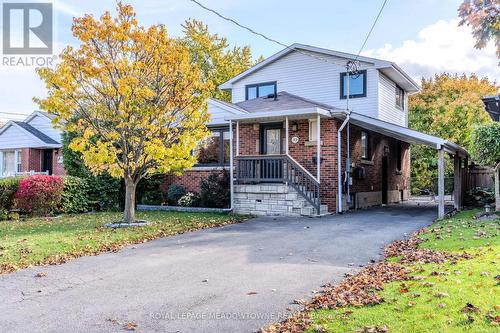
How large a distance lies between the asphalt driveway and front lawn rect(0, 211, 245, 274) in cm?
52

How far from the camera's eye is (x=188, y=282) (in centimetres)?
625

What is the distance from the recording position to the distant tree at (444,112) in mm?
27344

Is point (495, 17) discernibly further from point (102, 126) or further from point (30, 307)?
point (102, 126)

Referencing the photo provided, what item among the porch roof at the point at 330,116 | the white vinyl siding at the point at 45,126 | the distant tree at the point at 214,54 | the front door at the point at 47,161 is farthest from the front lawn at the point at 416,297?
the distant tree at the point at 214,54

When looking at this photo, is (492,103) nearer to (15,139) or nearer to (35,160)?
(35,160)

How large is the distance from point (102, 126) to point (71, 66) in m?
1.93

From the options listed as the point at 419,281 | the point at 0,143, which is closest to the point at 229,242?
the point at 419,281

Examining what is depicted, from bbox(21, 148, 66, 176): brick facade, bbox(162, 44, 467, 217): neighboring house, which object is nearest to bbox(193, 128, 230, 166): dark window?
bbox(162, 44, 467, 217): neighboring house

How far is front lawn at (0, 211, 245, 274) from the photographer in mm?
7914

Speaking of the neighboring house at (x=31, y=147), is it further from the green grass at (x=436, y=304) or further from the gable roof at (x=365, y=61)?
the green grass at (x=436, y=304)

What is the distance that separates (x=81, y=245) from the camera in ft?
29.2

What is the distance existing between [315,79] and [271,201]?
723 centimetres

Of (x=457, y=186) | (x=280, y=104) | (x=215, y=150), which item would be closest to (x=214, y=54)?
(x=215, y=150)

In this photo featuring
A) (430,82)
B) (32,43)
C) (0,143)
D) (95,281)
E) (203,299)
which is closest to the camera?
(203,299)
